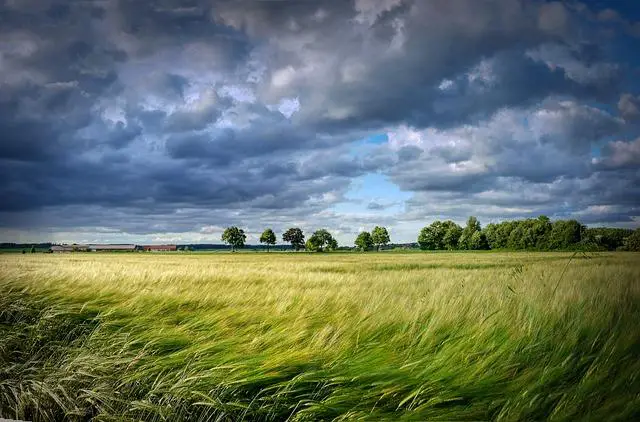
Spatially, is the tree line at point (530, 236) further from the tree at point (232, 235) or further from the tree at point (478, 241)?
the tree at point (232, 235)

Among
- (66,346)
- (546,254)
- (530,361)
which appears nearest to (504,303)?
(530,361)

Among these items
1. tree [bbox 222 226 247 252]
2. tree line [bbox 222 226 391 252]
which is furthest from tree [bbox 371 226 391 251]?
tree [bbox 222 226 247 252]

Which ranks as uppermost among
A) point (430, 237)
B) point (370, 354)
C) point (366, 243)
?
point (430, 237)

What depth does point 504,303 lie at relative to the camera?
2836 mm

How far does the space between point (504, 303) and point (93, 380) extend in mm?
2868

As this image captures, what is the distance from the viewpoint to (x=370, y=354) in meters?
2.80

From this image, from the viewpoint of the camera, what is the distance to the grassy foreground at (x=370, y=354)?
2174mm

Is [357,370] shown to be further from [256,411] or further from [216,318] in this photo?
[216,318]

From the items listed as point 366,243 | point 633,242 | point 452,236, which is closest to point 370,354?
point 633,242

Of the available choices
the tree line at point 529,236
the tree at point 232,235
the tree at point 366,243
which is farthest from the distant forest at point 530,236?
the tree at point 232,235

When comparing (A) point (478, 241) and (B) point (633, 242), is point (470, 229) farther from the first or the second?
(B) point (633, 242)

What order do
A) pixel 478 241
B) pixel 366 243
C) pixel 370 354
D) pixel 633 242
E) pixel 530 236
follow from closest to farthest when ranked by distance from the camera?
1. pixel 633 242
2. pixel 370 354
3. pixel 530 236
4. pixel 478 241
5. pixel 366 243

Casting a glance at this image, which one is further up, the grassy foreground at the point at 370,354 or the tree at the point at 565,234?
the tree at the point at 565,234

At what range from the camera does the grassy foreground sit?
217cm
